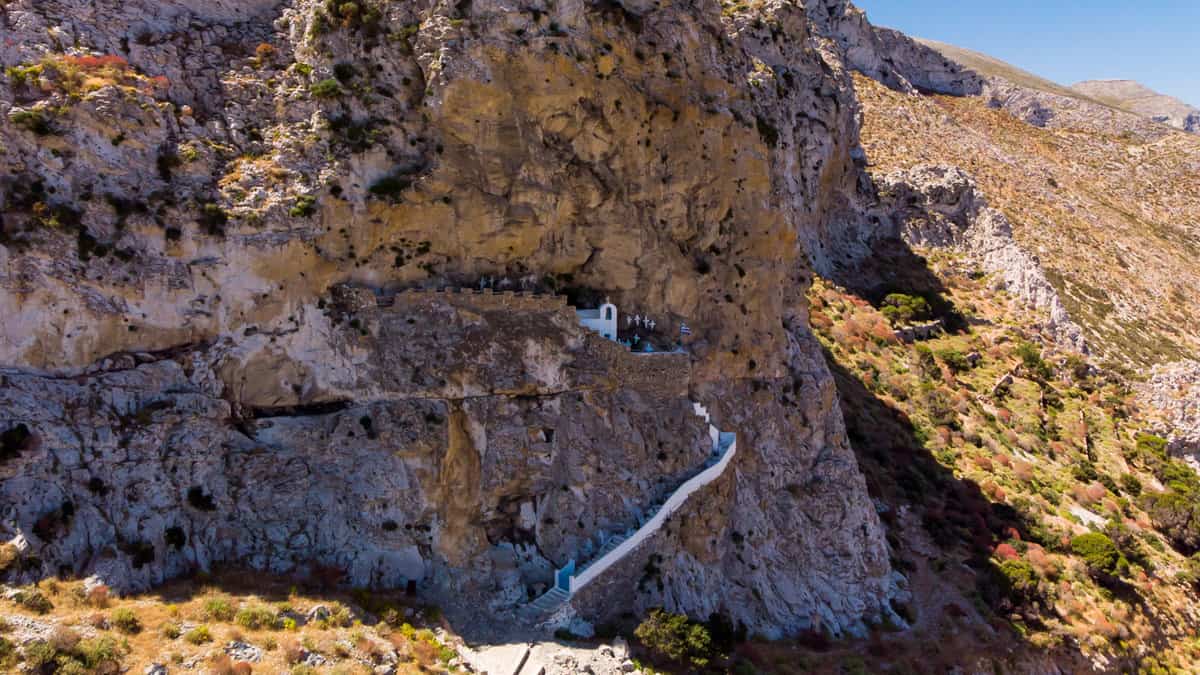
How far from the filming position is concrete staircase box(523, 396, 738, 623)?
25703 mm

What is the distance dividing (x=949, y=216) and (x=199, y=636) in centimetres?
6970

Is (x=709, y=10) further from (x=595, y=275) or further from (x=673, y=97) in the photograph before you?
(x=595, y=275)

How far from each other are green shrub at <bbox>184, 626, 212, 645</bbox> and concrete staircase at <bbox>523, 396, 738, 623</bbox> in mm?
9635

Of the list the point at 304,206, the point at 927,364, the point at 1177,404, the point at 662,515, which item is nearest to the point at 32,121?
the point at 304,206

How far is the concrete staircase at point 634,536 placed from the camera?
25.7 m

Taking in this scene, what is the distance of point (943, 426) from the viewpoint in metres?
50.3

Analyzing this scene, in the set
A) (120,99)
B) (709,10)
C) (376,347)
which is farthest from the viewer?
(709,10)

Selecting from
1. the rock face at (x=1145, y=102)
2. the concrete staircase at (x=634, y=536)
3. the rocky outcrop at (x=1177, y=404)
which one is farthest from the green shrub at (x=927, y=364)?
the rock face at (x=1145, y=102)

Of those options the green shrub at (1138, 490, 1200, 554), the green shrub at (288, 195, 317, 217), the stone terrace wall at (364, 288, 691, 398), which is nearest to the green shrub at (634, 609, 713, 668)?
the stone terrace wall at (364, 288, 691, 398)

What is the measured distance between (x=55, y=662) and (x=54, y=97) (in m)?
17.2

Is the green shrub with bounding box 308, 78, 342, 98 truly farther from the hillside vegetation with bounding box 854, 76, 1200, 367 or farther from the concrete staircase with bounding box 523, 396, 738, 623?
the hillside vegetation with bounding box 854, 76, 1200, 367

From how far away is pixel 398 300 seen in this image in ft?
89.8

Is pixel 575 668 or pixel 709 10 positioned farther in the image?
pixel 709 10

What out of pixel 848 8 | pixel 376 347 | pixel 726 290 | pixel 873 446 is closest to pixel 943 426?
pixel 873 446
